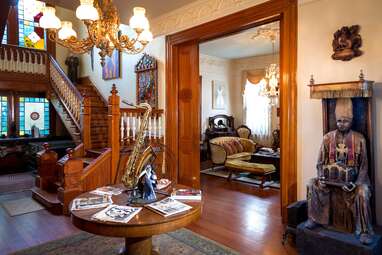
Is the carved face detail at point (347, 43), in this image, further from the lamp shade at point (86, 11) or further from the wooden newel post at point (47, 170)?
the wooden newel post at point (47, 170)

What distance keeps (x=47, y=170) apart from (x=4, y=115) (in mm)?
3408

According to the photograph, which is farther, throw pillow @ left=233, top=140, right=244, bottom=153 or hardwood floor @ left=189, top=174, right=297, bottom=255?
throw pillow @ left=233, top=140, right=244, bottom=153

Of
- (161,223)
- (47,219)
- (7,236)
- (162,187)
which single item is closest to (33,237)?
(7,236)

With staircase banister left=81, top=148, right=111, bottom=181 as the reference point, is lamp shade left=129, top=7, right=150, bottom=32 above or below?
above

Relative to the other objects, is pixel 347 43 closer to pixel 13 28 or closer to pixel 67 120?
pixel 67 120

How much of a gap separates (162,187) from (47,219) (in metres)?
2.08

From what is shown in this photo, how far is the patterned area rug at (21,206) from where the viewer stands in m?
3.85

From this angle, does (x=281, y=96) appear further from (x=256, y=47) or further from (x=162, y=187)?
(x=256, y=47)

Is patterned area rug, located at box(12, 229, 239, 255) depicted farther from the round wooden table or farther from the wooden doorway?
the wooden doorway

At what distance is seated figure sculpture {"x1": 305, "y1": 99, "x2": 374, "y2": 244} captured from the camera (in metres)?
2.24

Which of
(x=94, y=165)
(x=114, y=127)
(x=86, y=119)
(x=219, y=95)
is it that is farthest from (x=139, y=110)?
(x=219, y=95)

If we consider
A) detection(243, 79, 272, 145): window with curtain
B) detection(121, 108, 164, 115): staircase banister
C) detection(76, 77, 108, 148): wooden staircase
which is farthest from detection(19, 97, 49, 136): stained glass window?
detection(243, 79, 272, 145): window with curtain

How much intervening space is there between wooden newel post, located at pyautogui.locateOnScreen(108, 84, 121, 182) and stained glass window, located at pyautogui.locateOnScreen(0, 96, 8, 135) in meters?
4.45

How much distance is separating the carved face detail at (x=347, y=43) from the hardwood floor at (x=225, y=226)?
1998 millimetres
